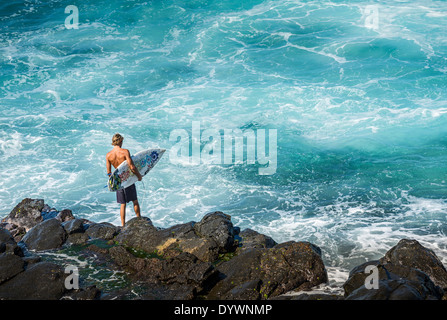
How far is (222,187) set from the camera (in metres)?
13.2

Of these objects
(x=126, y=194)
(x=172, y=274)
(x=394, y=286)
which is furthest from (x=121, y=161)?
(x=394, y=286)

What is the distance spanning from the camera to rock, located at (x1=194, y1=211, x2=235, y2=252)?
26.7 ft

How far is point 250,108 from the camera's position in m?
18.7

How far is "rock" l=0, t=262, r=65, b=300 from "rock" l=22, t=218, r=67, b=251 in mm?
1490

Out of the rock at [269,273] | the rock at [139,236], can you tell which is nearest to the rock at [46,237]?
the rock at [139,236]

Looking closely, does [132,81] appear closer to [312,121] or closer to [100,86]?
[100,86]

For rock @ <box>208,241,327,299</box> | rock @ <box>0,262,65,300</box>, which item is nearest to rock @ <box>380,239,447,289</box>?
rock @ <box>208,241,327,299</box>

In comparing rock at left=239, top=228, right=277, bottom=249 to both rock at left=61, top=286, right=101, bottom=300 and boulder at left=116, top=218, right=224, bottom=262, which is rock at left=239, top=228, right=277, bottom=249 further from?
rock at left=61, top=286, right=101, bottom=300

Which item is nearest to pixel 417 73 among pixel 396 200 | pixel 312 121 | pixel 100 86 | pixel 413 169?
pixel 312 121

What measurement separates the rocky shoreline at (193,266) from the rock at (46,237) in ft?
0.06

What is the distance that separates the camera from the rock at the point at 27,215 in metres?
10.2

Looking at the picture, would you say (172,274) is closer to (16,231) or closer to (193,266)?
(193,266)

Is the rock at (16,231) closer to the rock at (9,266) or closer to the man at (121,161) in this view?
the rock at (9,266)
